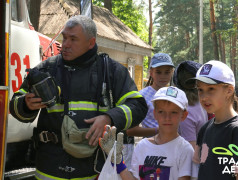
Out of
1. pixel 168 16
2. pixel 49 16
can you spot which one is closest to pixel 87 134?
pixel 49 16

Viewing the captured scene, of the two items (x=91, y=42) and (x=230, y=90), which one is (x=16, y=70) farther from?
(x=230, y=90)

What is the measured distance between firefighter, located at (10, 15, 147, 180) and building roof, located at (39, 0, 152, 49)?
16.2m

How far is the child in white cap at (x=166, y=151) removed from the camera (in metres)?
2.92

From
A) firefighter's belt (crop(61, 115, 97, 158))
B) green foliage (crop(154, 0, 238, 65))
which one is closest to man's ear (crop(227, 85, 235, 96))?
firefighter's belt (crop(61, 115, 97, 158))

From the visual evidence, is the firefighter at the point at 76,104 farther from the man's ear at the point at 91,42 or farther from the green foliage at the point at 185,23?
the green foliage at the point at 185,23

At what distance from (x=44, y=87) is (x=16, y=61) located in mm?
1076

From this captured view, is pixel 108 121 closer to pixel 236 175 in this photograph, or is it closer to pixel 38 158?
pixel 38 158

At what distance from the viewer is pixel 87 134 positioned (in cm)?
268

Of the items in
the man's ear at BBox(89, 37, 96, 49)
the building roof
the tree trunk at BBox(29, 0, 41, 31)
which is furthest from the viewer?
the building roof

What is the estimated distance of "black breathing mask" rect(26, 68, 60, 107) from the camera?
2721 millimetres

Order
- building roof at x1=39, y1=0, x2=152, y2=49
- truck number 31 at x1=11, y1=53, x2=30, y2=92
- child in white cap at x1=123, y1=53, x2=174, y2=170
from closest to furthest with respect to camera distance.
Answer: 1. truck number 31 at x1=11, y1=53, x2=30, y2=92
2. child in white cap at x1=123, y1=53, x2=174, y2=170
3. building roof at x1=39, y1=0, x2=152, y2=49

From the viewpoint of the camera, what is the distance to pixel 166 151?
299 cm

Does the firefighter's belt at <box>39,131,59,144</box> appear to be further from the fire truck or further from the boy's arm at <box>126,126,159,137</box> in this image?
the boy's arm at <box>126,126,159,137</box>

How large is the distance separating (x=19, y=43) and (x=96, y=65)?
46.0 inches
